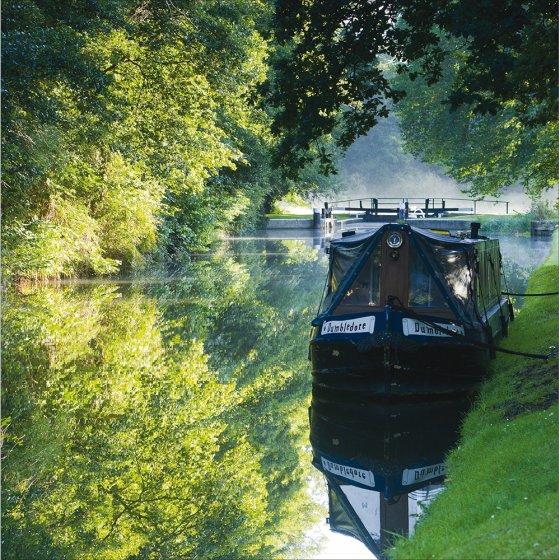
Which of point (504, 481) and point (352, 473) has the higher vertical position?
point (504, 481)

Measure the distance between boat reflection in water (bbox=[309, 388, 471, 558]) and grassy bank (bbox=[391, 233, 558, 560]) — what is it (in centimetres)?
34

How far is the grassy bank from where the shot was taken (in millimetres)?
5891

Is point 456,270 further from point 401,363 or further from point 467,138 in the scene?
point 467,138

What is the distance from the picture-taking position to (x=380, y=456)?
10.6 meters

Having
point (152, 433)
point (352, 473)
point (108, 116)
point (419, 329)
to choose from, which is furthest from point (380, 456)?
point (108, 116)

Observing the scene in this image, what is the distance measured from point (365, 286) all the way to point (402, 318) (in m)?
1.15

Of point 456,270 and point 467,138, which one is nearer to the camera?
point 456,270

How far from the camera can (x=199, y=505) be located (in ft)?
29.2

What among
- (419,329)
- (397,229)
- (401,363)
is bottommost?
(401,363)

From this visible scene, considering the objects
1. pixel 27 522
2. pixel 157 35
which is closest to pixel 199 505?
pixel 27 522

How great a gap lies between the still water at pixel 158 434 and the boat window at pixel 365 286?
4.85 feet

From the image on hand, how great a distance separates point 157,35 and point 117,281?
297 inches

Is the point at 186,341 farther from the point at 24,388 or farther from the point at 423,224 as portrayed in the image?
the point at 423,224

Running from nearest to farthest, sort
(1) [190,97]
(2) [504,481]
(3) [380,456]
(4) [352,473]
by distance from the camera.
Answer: (2) [504,481], (4) [352,473], (3) [380,456], (1) [190,97]
